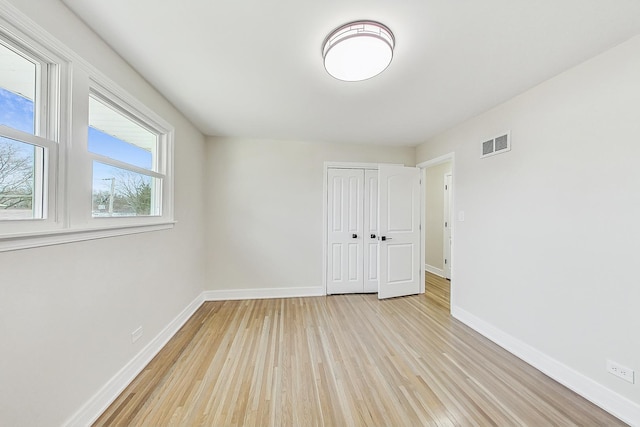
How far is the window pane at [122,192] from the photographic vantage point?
157 centimetres

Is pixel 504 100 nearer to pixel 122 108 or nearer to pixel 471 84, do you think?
pixel 471 84

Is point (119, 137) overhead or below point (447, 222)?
overhead

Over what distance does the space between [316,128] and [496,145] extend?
201cm

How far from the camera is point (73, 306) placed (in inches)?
51.7

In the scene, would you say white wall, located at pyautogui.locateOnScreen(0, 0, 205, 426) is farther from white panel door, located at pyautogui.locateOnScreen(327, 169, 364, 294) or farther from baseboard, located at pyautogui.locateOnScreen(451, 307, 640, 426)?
baseboard, located at pyautogui.locateOnScreen(451, 307, 640, 426)

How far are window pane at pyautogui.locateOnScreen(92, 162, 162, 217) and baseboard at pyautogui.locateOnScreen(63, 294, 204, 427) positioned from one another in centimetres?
114

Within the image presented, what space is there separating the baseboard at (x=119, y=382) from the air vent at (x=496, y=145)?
373cm

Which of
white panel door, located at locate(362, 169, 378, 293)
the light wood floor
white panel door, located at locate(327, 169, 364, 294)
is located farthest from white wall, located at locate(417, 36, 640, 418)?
white panel door, located at locate(327, 169, 364, 294)

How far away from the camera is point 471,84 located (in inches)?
78.0

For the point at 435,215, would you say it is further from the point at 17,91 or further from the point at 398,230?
the point at 17,91

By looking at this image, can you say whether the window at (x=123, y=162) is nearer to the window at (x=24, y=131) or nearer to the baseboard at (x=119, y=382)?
the window at (x=24, y=131)

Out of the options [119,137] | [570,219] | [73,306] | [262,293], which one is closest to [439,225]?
[570,219]

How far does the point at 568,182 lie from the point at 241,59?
262 cm

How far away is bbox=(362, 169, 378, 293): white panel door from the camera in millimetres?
3793
